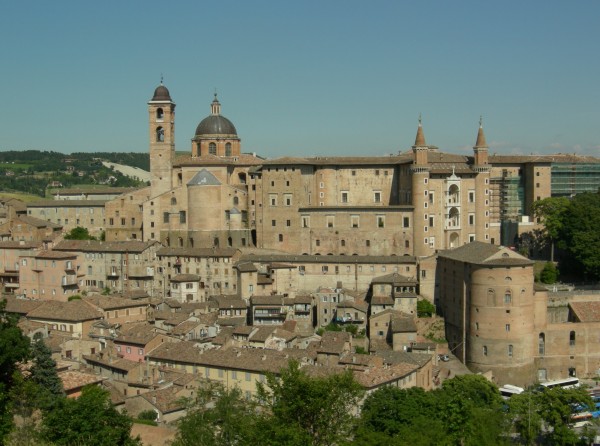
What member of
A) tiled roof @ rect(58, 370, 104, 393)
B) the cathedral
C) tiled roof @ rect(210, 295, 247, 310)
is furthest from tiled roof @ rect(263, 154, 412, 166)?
tiled roof @ rect(58, 370, 104, 393)

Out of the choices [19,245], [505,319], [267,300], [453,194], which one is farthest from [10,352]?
[453,194]

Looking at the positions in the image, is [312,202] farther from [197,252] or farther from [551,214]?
[551,214]

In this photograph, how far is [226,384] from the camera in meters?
47.7

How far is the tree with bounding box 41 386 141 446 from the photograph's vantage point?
33.6 m

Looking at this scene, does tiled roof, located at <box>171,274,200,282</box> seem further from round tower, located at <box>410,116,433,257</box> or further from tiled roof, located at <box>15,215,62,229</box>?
tiled roof, located at <box>15,215,62,229</box>

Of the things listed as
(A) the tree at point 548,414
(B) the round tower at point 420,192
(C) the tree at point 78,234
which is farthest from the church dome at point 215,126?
(A) the tree at point 548,414

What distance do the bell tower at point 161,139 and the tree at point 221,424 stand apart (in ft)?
132

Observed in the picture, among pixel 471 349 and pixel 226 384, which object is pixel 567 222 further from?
pixel 226 384

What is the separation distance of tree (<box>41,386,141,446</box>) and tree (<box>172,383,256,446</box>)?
2254mm

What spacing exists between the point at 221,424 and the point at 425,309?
2732 centimetres

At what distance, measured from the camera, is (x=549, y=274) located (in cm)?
6462

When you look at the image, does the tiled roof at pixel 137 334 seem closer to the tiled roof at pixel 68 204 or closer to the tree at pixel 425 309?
the tree at pixel 425 309

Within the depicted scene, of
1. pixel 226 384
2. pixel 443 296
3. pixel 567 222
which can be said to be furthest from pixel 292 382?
pixel 567 222

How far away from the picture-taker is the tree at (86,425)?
33594 millimetres
